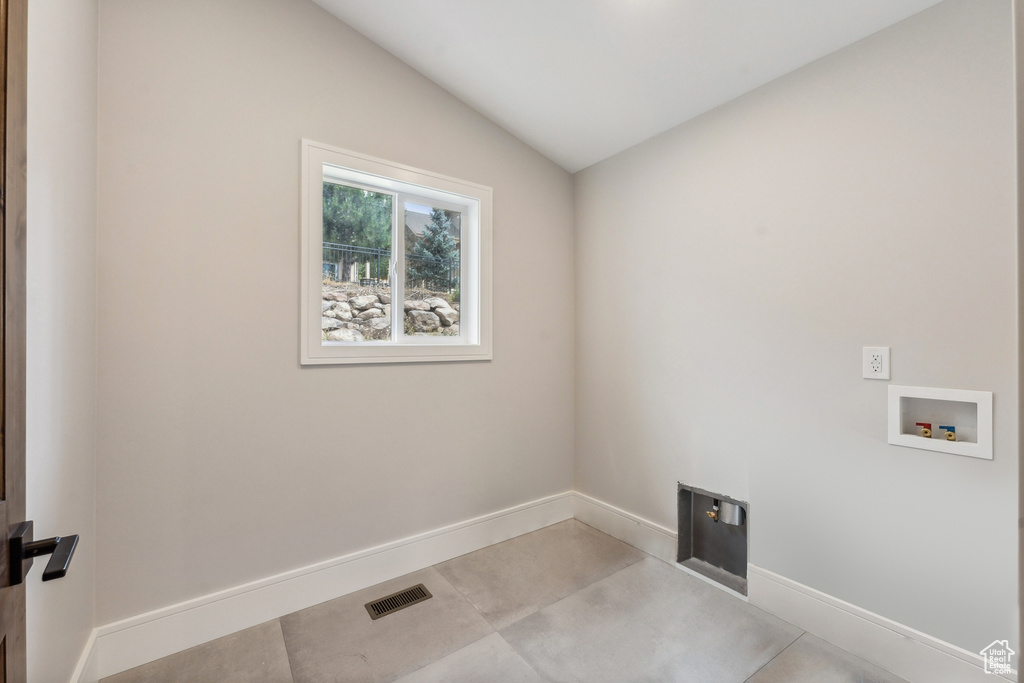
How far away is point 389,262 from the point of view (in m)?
2.39

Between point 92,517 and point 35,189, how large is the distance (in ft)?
3.79

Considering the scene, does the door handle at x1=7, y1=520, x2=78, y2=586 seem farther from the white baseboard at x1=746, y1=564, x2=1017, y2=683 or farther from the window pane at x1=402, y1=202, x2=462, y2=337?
the white baseboard at x1=746, y1=564, x2=1017, y2=683

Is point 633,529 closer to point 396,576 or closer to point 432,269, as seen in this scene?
point 396,576

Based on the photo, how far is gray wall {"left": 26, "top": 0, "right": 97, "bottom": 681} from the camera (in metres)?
1.07

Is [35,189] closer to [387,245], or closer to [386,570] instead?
[387,245]

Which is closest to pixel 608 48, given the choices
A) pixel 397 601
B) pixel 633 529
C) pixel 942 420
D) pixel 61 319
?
pixel 942 420

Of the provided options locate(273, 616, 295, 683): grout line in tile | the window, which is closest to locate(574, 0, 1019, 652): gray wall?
the window

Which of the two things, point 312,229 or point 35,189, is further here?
point 312,229

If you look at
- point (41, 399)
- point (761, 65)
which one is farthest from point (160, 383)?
point (761, 65)

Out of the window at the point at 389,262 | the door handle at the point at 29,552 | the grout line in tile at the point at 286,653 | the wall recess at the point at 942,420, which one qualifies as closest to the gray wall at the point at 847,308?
the wall recess at the point at 942,420

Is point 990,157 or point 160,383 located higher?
point 990,157

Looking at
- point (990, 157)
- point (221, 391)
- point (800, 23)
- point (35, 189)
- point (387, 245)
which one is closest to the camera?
point (35, 189)

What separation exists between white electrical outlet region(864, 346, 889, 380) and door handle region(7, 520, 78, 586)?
2.23 metres

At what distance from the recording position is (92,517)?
1577 mm
